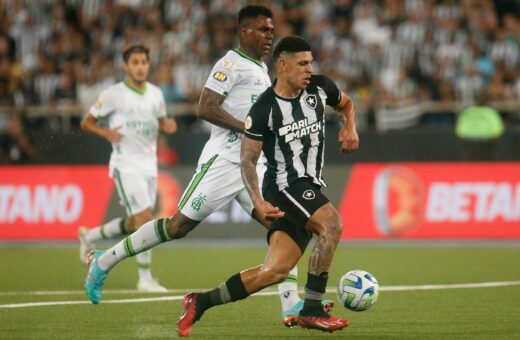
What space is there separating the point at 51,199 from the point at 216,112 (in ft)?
30.0

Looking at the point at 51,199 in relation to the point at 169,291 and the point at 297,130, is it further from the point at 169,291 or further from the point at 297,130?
the point at 297,130

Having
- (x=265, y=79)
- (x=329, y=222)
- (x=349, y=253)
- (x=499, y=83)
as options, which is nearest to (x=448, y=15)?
(x=499, y=83)

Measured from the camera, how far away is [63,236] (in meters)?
18.4

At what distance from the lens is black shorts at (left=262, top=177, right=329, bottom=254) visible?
870 cm

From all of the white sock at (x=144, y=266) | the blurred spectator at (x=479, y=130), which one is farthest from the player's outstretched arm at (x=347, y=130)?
the blurred spectator at (x=479, y=130)

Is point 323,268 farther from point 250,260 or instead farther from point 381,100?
point 381,100

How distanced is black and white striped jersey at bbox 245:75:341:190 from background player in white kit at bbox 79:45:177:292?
391cm

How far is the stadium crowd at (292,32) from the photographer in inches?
855

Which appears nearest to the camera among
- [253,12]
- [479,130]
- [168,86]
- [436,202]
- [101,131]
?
[253,12]

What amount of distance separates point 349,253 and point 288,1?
347 inches

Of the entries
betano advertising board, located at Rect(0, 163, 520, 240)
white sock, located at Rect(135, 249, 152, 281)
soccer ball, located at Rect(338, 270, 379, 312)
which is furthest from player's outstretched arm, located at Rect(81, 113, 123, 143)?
betano advertising board, located at Rect(0, 163, 520, 240)

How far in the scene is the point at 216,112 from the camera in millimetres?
9883

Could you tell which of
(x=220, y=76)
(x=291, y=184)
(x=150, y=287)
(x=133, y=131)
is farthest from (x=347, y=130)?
(x=133, y=131)

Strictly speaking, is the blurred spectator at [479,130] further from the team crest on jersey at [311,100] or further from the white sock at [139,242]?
the team crest on jersey at [311,100]
